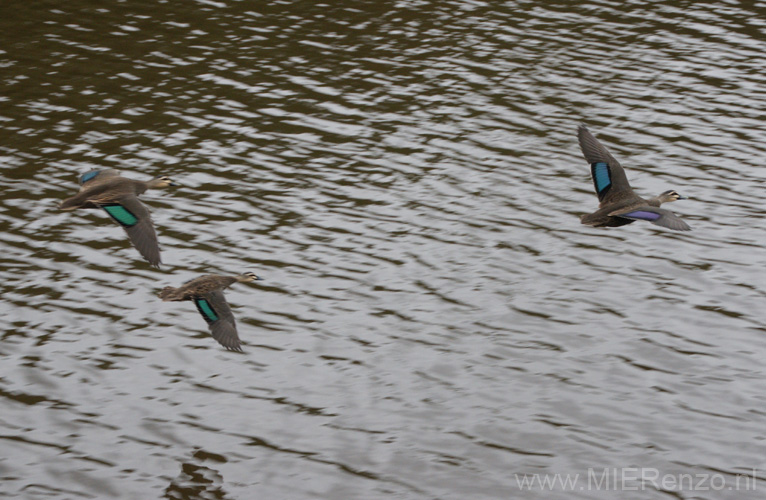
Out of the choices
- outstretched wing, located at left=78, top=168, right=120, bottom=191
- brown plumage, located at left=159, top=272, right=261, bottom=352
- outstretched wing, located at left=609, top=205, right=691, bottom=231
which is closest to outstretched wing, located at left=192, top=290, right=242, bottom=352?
brown plumage, located at left=159, top=272, right=261, bottom=352

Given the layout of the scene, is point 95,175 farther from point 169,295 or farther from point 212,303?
point 212,303

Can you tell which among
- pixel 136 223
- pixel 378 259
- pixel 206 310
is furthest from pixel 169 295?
pixel 378 259

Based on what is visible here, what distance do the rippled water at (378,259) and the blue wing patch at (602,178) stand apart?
262cm

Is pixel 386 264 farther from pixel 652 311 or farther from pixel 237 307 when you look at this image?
pixel 652 311

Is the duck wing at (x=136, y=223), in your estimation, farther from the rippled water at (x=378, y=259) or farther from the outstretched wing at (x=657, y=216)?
the outstretched wing at (x=657, y=216)

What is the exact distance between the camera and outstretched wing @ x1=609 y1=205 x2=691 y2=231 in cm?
1302

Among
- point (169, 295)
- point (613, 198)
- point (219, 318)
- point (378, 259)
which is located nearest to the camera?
point (219, 318)

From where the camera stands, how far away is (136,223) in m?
14.1

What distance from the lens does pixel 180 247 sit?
18.8 metres

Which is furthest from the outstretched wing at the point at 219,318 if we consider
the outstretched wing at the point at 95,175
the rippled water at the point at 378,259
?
the outstretched wing at the point at 95,175

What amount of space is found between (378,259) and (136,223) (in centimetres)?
546

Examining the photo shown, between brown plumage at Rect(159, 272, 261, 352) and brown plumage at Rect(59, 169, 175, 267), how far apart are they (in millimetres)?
693

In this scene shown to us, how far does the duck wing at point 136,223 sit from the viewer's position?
13852 millimetres

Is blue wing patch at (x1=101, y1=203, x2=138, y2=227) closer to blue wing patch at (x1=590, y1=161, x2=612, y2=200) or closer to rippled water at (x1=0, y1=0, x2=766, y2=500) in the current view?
rippled water at (x1=0, y1=0, x2=766, y2=500)
